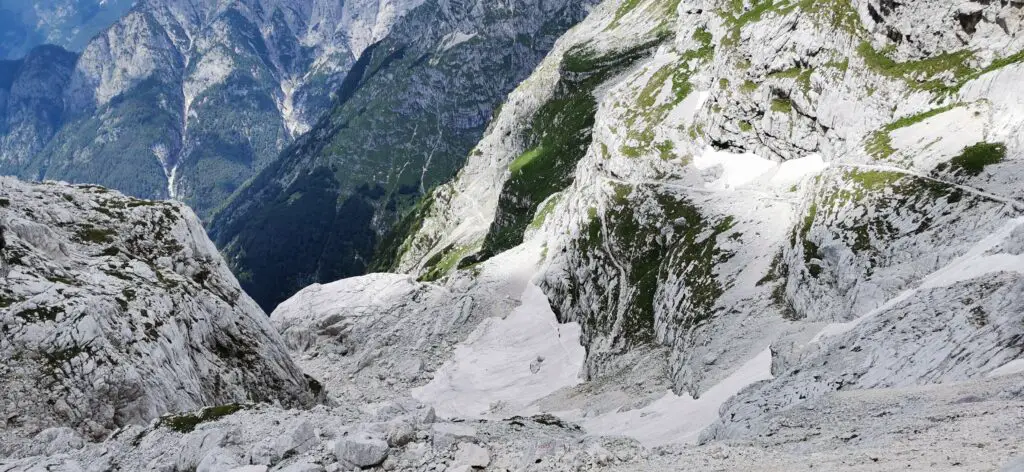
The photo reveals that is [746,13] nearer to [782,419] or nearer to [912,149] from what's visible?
[912,149]

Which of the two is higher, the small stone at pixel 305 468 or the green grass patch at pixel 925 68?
the small stone at pixel 305 468

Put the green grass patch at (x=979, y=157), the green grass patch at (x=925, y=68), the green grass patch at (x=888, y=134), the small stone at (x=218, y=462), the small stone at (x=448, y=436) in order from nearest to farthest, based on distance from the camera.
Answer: the small stone at (x=448, y=436) < the small stone at (x=218, y=462) < the green grass patch at (x=979, y=157) < the green grass patch at (x=888, y=134) < the green grass patch at (x=925, y=68)

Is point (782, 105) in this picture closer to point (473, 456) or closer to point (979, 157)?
point (979, 157)

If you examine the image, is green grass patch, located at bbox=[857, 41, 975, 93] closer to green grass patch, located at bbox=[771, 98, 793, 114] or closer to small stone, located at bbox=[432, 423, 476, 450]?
green grass patch, located at bbox=[771, 98, 793, 114]

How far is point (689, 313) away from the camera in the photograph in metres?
66.3

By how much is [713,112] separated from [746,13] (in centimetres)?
2118

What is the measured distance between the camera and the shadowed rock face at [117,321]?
123 feet

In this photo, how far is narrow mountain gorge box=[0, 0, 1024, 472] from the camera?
2388cm

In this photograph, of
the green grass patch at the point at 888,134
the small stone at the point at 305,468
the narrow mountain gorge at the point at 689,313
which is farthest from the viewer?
the green grass patch at the point at 888,134

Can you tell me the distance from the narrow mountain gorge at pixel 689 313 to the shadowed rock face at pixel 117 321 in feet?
0.64

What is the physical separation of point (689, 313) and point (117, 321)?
51.2m

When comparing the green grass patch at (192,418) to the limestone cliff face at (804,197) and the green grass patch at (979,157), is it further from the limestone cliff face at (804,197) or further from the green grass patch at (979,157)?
the green grass patch at (979,157)

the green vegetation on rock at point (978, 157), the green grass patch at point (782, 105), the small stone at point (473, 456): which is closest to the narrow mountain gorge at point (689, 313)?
the small stone at point (473, 456)

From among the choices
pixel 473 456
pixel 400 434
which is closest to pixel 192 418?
pixel 400 434
